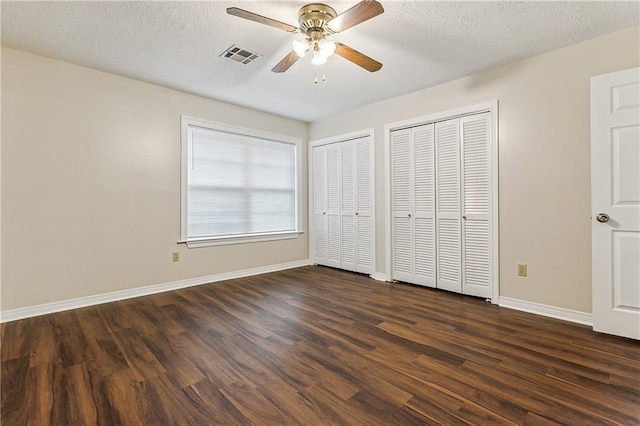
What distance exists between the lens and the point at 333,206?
15.5ft

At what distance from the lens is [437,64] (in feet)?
9.58

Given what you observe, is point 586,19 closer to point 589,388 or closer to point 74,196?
point 589,388

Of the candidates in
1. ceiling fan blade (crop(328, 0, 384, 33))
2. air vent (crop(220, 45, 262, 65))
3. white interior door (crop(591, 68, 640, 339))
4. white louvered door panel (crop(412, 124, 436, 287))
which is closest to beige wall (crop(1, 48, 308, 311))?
air vent (crop(220, 45, 262, 65))

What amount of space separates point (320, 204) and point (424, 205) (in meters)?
1.86

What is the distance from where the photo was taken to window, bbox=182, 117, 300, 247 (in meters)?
3.80

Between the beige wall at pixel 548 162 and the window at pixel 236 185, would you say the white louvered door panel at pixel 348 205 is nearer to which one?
the window at pixel 236 185

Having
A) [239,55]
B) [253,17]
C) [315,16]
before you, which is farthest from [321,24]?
[239,55]

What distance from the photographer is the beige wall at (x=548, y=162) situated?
8.18ft

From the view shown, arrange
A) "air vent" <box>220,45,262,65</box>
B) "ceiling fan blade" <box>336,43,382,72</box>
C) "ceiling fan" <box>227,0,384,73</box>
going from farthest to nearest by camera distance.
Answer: "air vent" <box>220,45,262,65</box>, "ceiling fan blade" <box>336,43,382,72</box>, "ceiling fan" <box>227,0,384,73</box>

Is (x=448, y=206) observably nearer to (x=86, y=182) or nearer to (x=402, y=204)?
(x=402, y=204)

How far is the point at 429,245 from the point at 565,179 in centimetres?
147

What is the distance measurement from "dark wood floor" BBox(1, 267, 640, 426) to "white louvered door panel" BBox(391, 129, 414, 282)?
910 mm

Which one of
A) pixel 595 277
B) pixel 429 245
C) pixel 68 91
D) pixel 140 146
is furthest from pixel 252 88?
pixel 595 277

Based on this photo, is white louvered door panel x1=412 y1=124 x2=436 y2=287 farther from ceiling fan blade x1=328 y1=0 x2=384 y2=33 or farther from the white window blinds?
the white window blinds
